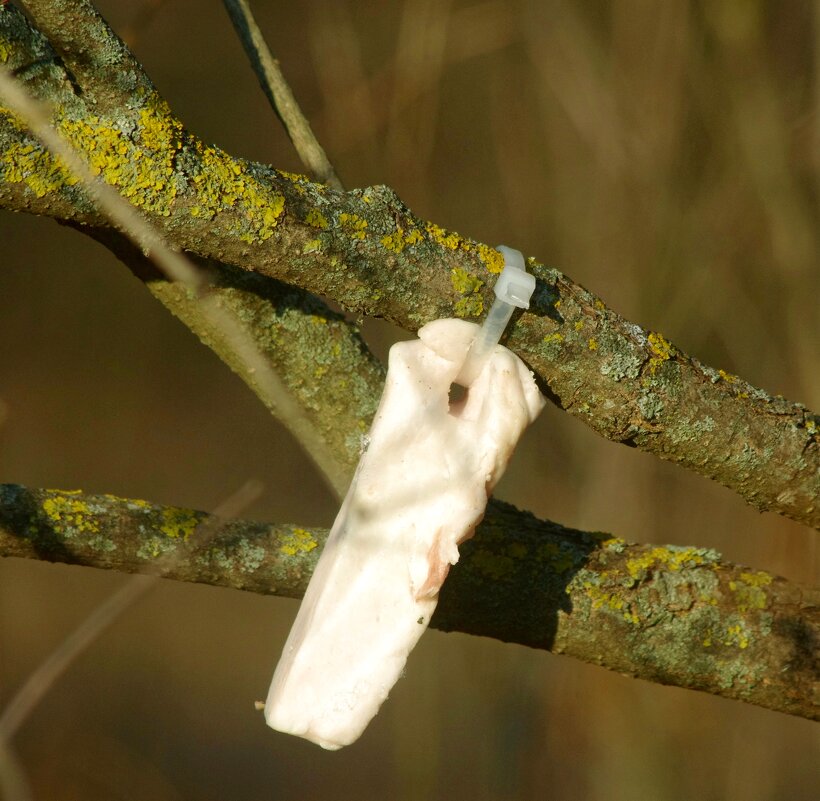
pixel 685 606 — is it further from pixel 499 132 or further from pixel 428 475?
pixel 499 132

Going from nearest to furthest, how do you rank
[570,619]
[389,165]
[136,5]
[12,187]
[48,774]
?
[12,187] → [570,619] → [389,165] → [48,774] → [136,5]

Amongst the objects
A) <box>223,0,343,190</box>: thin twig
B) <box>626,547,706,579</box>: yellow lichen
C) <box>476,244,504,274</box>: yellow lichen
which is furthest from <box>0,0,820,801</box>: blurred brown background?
<box>626,547,706,579</box>: yellow lichen

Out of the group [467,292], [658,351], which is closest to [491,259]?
[467,292]

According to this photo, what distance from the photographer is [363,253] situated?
616 millimetres

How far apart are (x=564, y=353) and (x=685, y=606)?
28 cm

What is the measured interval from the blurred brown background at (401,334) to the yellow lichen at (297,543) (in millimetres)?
446

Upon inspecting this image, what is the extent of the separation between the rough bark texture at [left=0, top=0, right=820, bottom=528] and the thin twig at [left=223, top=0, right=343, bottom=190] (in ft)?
0.55

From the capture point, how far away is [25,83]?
0.55m

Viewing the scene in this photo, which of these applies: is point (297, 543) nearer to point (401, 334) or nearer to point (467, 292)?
point (467, 292)

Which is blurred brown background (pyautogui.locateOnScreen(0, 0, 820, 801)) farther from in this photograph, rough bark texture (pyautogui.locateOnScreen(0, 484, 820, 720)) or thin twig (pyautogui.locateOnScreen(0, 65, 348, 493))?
rough bark texture (pyautogui.locateOnScreen(0, 484, 820, 720))

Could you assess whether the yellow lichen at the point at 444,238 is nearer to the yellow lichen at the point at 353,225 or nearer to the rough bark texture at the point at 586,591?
the yellow lichen at the point at 353,225

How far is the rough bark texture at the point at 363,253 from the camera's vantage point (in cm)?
56

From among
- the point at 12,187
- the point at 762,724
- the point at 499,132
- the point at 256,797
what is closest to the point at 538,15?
the point at 499,132

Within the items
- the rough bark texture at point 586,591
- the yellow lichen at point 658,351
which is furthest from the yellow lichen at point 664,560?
the yellow lichen at point 658,351
